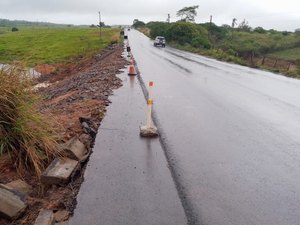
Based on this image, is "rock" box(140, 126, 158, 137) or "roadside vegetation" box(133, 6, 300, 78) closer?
"rock" box(140, 126, 158, 137)

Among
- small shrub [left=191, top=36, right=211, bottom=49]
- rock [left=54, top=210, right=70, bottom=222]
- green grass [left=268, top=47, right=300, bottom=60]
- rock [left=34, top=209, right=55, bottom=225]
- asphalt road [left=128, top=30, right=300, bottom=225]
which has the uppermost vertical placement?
rock [left=34, top=209, right=55, bottom=225]

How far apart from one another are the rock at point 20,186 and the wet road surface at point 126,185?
87 centimetres

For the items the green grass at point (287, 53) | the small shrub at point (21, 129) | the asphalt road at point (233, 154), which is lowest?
the green grass at point (287, 53)

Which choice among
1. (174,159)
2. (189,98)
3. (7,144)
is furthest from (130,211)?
(189,98)

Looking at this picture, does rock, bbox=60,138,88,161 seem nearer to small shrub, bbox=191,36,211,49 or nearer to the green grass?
small shrub, bbox=191,36,211,49

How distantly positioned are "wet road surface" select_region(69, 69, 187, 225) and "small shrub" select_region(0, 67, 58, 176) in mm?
879

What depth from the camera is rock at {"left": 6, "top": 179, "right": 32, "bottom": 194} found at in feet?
15.7

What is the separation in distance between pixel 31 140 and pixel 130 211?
2.32m

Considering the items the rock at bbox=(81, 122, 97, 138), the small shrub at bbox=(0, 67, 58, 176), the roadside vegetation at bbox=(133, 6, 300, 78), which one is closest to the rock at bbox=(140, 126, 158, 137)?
the rock at bbox=(81, 122, 97, 138)

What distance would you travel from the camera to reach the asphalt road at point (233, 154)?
447 cm

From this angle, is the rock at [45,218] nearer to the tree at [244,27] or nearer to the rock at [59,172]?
the rock at [59,172]

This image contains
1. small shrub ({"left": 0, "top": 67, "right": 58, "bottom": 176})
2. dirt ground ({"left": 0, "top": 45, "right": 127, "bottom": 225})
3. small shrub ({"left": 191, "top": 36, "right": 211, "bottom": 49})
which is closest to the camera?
dirt ground ({"left": 0, "top": 45, "right": 127, "bottom": 225})

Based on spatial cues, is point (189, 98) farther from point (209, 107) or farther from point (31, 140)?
point (31, 140)

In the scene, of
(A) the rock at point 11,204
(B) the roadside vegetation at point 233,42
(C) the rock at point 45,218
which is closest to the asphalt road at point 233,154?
(C) the rock at point 45,218
